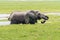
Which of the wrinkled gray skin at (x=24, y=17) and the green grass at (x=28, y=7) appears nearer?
the wrinkled gray skin at (x=24, y=17)

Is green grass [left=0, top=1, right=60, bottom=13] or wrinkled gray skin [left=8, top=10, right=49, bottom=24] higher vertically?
wrinkled gray skin [left=8, top=10, right=49, bottom=24]

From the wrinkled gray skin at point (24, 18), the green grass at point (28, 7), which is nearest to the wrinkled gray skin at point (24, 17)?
the wrinkled gray skin at point (24, 18)

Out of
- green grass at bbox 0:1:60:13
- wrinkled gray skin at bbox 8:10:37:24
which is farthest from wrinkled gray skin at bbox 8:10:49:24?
green grass at bbox 0:1:60:13

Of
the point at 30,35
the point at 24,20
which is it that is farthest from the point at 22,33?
the point at 24,20

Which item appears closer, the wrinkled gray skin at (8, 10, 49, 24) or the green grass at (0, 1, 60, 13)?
the wrinkled gray skin at (8, 10, 49, 24)

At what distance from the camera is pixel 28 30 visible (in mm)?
17578

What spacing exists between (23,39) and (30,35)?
124cm

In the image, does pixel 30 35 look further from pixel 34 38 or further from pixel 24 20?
pixel 24 20

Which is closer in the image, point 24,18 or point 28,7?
point 24,18

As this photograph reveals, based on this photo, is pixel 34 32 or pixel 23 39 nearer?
pixel 23 39

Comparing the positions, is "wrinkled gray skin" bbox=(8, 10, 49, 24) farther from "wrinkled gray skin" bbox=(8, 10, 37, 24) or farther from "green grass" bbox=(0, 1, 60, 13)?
"green grass" bbox=(0, 1, 60, 13)

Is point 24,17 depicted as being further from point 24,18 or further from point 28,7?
point 28,7

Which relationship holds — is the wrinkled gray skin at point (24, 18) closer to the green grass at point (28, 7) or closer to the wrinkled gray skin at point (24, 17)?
the wrinkled gray skin at point (24, 17)

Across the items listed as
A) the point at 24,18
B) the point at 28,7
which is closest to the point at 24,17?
the point at 24,18
